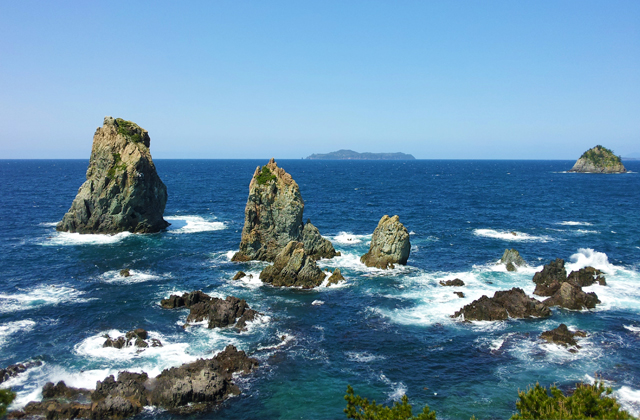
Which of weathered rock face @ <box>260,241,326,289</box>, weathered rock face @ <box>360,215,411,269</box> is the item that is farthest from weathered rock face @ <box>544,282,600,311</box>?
weathered rock face @ <box>260,241,326,289</box>

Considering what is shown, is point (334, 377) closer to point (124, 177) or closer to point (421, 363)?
point (421, 363)

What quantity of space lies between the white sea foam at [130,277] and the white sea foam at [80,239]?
17527 mm

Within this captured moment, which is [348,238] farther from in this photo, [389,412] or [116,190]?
[389,412]

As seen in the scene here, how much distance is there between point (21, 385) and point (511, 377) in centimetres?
3658

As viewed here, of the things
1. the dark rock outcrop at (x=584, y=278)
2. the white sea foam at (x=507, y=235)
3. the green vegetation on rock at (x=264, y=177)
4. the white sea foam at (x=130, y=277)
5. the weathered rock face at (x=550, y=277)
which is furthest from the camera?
the white sea foam at (x=507, y=235)

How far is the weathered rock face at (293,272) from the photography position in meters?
55.5

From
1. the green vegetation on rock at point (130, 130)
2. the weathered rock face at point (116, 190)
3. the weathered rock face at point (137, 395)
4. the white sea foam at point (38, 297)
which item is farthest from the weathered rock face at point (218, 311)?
the green vegetation on rock at point (130, 130)

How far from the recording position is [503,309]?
150ft

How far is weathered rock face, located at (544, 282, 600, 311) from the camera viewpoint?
47.1 metres

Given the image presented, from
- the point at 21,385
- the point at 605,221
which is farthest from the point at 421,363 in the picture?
the point at 605,221

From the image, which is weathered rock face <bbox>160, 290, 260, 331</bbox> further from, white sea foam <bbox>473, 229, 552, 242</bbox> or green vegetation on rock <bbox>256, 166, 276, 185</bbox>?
white sea foam <bbox>473, 229, 552, 242</bbox>

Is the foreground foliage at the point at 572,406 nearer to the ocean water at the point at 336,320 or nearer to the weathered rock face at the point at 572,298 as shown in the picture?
the ocean water at the point at 336,320

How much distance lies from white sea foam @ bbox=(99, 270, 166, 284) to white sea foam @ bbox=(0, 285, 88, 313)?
475 cm

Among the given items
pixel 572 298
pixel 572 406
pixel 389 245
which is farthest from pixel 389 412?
pixel 389 245
